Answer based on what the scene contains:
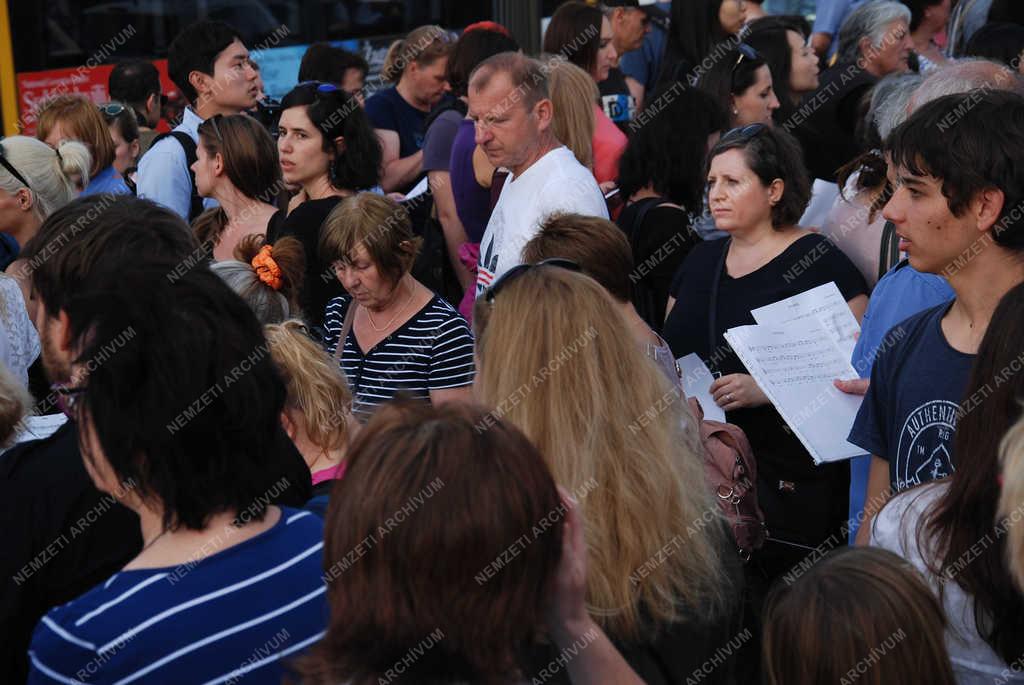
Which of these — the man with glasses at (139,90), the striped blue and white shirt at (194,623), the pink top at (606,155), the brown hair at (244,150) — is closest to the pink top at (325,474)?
the striped blue and white shirt at (194,623)

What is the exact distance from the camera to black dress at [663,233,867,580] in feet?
12.6

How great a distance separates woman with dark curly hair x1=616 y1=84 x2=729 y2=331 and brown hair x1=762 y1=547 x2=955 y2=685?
2953mm

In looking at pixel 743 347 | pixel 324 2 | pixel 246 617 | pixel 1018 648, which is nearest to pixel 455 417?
pixel 246 617

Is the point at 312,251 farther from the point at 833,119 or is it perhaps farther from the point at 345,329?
the point at 833,119

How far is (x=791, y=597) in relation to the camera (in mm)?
1934

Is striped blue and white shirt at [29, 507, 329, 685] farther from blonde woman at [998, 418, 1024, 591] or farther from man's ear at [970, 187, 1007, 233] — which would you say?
man's ear at [970, 187, 1007, 233]

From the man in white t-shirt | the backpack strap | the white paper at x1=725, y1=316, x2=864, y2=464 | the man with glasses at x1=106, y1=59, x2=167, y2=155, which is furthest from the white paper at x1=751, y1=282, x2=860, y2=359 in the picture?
the man with glasses at x1=106, y1=59, x2=167, y2=155

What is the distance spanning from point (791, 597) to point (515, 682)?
56 cm

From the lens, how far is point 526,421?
229 cm

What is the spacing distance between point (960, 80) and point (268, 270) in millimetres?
2309

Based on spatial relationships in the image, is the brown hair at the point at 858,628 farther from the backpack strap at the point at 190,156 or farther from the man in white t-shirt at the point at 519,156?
the backpack strap at the point at 190,156

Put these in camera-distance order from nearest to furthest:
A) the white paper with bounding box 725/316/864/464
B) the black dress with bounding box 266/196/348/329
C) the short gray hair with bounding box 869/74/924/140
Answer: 1. the white paper with bounding box 725/316/864/464
2. the short gray hair with bounding box 869/74/924/140
3. the black dress with bounding box 266/196/348/329

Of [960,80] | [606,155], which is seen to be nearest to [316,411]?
[960,80]

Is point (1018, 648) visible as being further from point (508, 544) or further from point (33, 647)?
point (33, 647)
